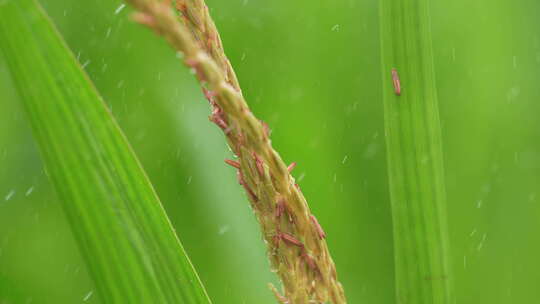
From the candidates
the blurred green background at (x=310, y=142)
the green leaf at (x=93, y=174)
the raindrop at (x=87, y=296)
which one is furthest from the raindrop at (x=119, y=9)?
the green leaf at (x=93, y=174)

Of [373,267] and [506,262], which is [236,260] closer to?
[373,267]

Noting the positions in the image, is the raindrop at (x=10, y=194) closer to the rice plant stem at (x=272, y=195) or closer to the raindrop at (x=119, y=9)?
the raindrop at (x=119, y=9)

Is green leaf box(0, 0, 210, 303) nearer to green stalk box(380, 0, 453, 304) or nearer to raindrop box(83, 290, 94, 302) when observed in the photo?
green stalk box(380, 0, 453, 304)

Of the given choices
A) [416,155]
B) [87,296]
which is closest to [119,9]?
[87,296]

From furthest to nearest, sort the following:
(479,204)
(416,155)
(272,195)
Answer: (479,204) < (416,155) < (272,195)

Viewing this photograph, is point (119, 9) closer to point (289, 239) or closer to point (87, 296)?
point (87, 296)

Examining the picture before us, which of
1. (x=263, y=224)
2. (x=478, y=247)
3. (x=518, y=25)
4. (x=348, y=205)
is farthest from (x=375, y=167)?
(x=263, y=224)

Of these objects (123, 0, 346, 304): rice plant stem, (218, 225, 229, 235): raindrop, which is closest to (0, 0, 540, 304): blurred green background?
(218, 225, 229, 235): raindrop
